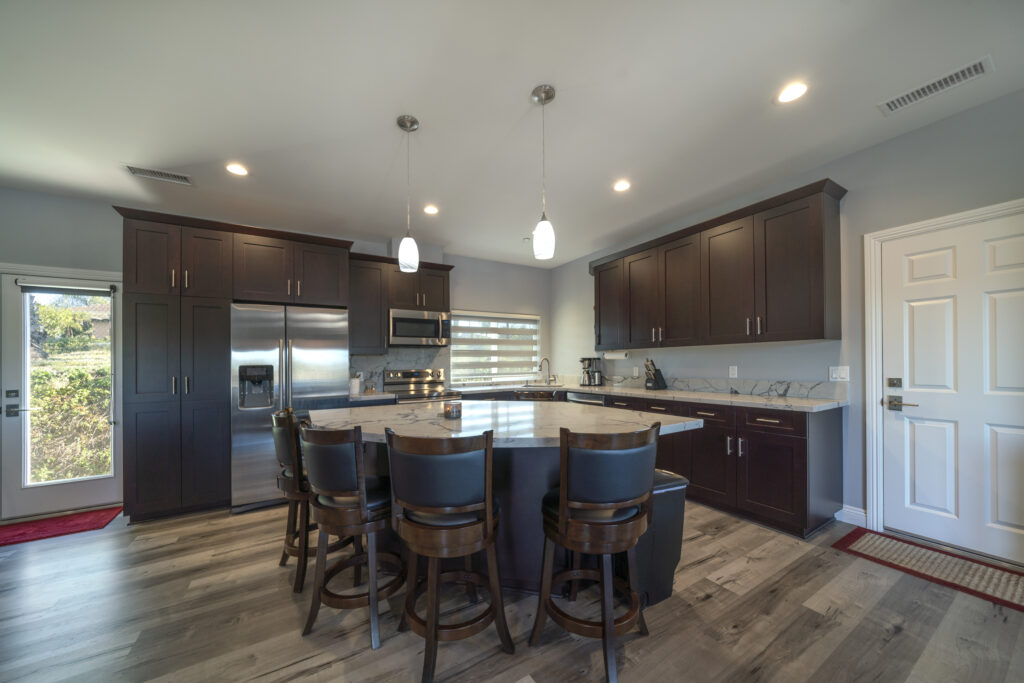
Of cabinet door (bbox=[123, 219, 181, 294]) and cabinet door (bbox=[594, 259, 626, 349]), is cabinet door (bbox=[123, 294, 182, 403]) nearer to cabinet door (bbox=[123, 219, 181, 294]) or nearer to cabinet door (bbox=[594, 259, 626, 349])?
cabinet door (bbox=[123, 219, 181, 294])

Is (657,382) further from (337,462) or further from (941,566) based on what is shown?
(337,462)

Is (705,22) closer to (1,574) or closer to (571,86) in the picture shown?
(571,86)

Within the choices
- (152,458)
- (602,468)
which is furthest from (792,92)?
(152,458)

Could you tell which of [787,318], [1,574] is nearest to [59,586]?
[1,574]

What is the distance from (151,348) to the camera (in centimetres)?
325

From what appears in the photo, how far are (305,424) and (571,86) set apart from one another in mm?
2339

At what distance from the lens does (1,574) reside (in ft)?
7.72

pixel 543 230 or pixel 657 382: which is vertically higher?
pixel 543 230

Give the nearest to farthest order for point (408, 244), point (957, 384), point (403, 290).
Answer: point (957, 384) < point (408, 244) < point (403, 290)

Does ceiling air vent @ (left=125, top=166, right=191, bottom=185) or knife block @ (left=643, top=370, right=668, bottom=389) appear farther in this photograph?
knife block @ (left=643, top=370, right=668, bottom=389)

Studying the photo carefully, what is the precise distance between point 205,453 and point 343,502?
8.18 ft

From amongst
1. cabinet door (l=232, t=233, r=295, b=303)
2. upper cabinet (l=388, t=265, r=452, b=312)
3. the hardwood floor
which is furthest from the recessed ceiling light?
cabinet door (l=232, t=233, r=295, b=303)

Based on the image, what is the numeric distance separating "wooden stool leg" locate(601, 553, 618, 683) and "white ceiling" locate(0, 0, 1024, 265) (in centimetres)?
236

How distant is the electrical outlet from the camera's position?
9.73ft
